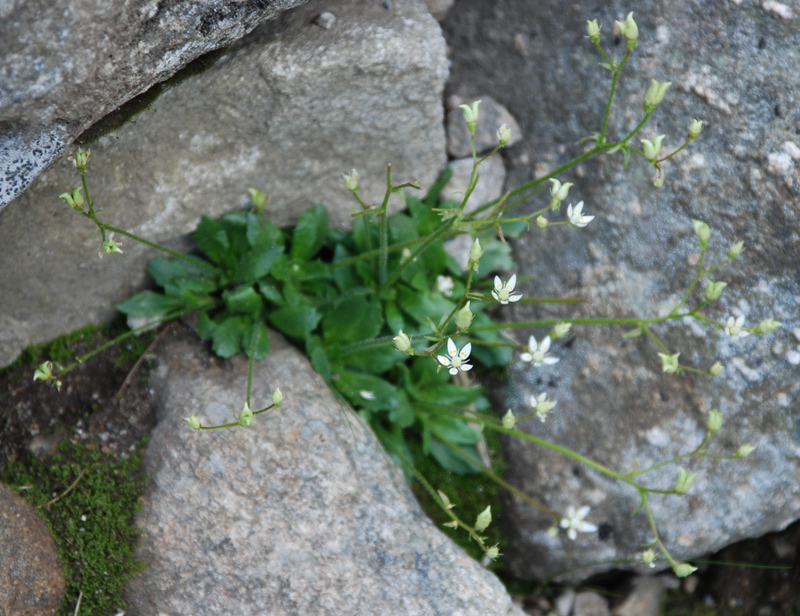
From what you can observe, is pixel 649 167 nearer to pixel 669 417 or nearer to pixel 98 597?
pixel 669 417

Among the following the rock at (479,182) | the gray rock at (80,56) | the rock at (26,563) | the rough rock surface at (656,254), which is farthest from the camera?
the rock at (479,182)

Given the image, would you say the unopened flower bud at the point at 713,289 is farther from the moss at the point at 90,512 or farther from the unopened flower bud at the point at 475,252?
the moss at the point at 90,512

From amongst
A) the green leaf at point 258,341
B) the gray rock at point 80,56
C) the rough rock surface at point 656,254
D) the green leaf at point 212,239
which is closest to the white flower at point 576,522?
the rough rock surface at point 656,254

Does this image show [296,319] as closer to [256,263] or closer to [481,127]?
[256,263]

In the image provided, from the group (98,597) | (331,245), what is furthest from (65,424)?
(331,245)

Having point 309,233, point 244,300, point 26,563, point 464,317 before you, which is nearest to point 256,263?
point 244,300

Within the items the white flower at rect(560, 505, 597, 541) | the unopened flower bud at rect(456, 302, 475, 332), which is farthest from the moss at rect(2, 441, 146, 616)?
the white flower at rect(560, 505, 597, 541)
